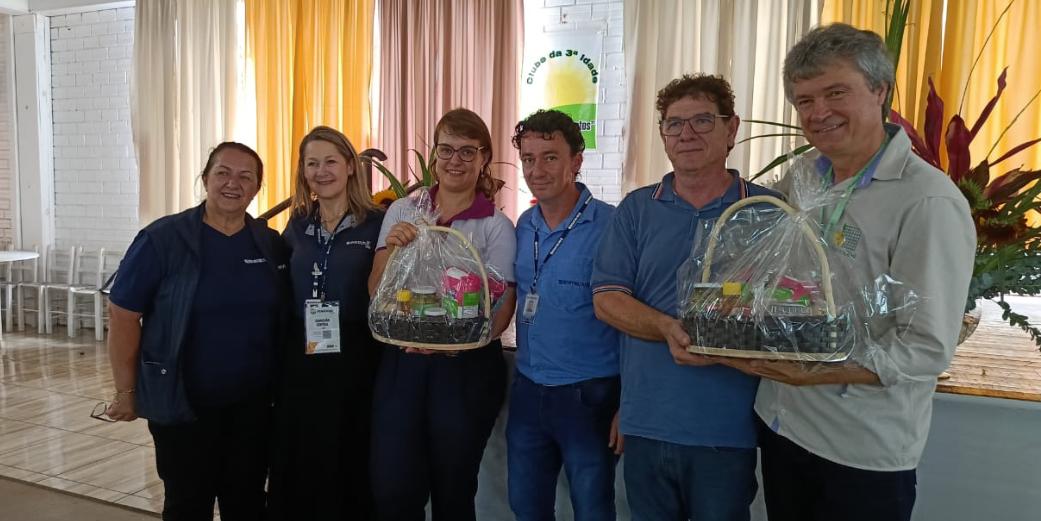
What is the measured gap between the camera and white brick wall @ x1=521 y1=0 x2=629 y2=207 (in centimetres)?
505

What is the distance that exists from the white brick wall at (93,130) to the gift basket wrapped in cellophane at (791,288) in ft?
22.0

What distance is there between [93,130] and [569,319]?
22.2 ft

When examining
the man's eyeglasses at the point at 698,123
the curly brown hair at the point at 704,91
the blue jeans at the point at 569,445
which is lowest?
the blue jeans at the point at 569,445

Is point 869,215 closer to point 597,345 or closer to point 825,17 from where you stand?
point 597,345

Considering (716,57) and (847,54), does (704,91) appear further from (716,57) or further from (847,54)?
(716,57)

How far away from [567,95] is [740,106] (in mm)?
1262

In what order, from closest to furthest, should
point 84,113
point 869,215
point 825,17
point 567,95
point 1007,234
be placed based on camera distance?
point 869,215 → point 1007,234 → point 825,17 → point 567,95 → point 84,113

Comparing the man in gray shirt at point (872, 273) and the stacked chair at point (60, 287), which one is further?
the stacked chair at point (60, 287)

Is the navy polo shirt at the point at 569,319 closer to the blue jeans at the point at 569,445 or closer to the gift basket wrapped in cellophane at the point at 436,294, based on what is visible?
the blue jeans at the point at 569,445

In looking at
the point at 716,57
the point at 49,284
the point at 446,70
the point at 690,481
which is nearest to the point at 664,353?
the point at 690,481

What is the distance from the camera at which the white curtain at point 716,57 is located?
A: 4.45 m

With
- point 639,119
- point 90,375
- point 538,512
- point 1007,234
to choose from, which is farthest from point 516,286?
point 90,375

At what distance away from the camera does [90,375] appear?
529cm

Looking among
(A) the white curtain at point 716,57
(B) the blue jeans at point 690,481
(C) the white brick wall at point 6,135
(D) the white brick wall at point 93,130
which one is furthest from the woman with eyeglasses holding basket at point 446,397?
(C) the white brick wall at point 6,135
